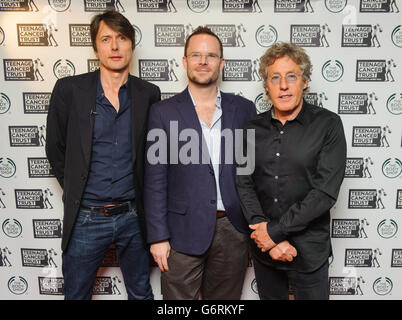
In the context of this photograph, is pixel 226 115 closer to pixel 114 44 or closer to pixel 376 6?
pixel 114 44

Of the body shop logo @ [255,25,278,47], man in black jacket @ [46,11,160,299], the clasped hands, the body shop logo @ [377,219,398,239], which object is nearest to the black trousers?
the clasped hands

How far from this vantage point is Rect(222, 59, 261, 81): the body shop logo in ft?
7.13

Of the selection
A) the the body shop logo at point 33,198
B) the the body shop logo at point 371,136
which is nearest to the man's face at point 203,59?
the the body shop logo at point 371,136

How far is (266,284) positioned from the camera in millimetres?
1768

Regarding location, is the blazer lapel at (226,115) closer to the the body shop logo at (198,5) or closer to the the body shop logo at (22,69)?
the the body shop logo at (198,5)

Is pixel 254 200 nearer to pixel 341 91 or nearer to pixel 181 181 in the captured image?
pixel 181 181

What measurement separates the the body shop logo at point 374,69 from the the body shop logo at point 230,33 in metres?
0.75

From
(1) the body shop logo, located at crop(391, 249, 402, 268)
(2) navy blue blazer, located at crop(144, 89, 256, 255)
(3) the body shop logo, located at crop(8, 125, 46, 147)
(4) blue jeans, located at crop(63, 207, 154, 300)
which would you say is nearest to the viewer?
(2) navy blue blazer, located at crop(144, 89, 256, 255)

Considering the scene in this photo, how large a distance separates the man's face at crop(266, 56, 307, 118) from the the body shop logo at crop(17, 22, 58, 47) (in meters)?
1.39

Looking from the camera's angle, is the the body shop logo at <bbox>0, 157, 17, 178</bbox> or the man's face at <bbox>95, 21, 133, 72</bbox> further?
the the body shop logo at <bbox>0, 157, 17, 178</bbox>

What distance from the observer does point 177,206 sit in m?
1.74

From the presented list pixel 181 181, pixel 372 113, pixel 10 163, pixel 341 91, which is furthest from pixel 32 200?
pixel 372 113

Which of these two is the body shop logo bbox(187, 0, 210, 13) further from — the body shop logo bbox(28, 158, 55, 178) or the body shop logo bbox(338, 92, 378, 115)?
the body shop logo bbox(28, 158, 55, 178)

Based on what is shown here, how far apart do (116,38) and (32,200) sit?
48.8 inches
